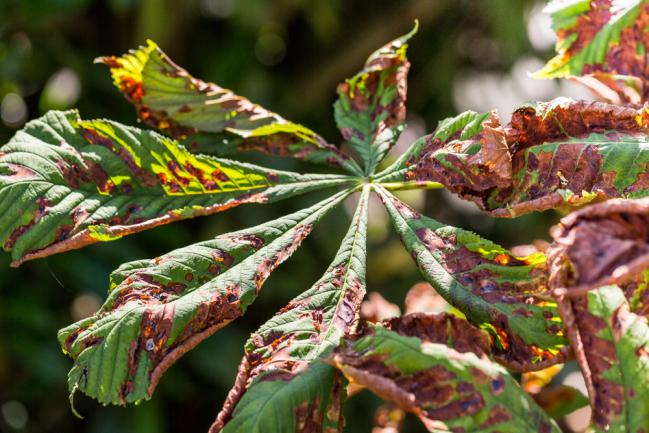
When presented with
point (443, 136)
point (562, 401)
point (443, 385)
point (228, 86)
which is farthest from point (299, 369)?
point (228, 86)

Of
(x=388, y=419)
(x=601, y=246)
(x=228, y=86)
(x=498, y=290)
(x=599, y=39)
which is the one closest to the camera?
(x=601, y=246)

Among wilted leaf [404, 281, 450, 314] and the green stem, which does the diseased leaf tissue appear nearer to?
the green stem

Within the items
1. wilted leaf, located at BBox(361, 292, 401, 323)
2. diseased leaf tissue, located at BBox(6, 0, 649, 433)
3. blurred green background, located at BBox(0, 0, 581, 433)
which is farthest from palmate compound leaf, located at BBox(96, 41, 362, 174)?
blurred green background, located at BBox(0, 0, 581, 433)

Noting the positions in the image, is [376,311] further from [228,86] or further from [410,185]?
[228,86]

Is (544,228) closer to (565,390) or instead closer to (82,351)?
(565,390)

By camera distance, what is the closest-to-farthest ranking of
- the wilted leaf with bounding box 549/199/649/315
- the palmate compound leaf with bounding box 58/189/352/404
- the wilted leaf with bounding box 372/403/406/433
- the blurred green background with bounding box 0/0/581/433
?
1. the wilted leaf with bounding box 549/199/649/315
2. the palmate compound leaf with bounding box 58/189/352/404
3. the wilted leaf with bounding box 372/403/406/433
4. the blurred green background with bounding box 0/0/581/433

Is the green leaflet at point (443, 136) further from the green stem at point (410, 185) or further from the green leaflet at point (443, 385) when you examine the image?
the green leaflet at point (443, 385)

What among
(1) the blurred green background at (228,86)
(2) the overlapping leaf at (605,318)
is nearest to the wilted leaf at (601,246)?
(2) the overlapping leaf at (605,318)
